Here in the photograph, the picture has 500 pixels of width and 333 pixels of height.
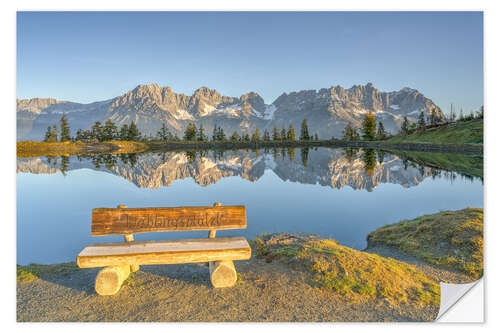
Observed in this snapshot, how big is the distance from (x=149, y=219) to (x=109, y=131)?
333 ft

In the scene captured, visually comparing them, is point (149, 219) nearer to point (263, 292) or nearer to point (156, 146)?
point (263, 292)

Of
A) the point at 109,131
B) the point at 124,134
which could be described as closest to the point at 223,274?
the point at 109,131

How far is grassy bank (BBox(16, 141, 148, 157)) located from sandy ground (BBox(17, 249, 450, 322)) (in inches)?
2692

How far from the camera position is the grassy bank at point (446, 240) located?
22.4 feet

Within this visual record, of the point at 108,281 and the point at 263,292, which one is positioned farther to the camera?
the point at 263,292

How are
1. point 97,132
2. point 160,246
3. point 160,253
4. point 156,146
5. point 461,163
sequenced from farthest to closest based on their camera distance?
point 156,146 < point 97,132 < point 461,163 < point 160,246 < point 160,253

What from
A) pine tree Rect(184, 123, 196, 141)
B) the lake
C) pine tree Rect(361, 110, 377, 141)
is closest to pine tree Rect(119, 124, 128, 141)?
pine tree Rect(184, 123, 196, 141)

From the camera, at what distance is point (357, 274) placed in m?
5.59

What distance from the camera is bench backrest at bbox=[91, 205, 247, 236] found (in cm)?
490

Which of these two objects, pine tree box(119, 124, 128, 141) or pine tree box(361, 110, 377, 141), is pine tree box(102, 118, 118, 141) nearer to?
pine tree box(119, 124, 128, 141)
